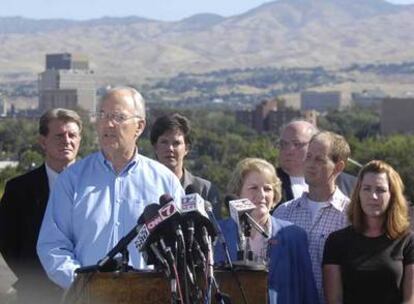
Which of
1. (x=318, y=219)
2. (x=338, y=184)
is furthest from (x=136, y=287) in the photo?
(x=338, y=184)

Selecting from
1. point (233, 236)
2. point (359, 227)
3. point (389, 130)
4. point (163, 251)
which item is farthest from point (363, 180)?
point (389, 130)

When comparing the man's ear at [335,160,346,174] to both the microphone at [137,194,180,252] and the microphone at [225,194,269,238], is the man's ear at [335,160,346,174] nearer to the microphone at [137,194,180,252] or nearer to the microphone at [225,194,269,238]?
the microphone at [225,194,269,238]

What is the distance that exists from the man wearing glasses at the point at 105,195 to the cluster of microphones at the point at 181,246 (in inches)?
24.1

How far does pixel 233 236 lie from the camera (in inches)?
231

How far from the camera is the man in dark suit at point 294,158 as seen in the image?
7.52m

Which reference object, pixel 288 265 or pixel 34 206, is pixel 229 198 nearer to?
pixel 288 265

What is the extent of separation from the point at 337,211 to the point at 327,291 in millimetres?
660

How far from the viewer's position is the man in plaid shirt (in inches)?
254

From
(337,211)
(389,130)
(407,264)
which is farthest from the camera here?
(389,130)

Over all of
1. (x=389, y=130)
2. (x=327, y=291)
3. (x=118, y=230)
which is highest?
(x=118, y=230)

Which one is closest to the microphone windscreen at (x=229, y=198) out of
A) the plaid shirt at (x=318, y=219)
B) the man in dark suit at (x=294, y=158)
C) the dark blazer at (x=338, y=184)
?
the plaid shirt at (x=318, y=219)

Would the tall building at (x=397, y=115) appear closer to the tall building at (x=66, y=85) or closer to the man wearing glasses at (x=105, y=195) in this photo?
the tall building at (x=66, y=85)

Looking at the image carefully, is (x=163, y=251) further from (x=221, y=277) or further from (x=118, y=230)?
(x=118, y=230)

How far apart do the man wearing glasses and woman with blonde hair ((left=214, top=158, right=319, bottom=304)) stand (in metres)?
0.60
